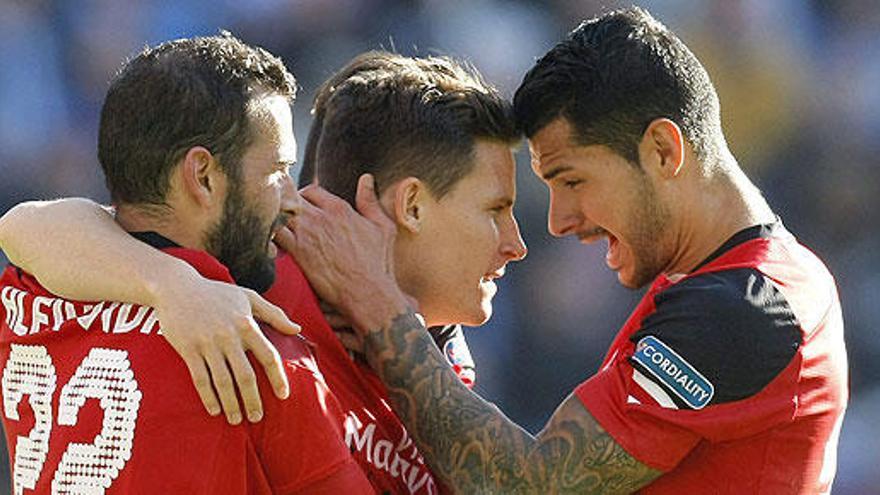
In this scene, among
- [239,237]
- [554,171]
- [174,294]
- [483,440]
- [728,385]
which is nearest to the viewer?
[174,294]

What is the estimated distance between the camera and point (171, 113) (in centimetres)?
283

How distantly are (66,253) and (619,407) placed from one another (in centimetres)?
115

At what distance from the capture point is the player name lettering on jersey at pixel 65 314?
9.07ft

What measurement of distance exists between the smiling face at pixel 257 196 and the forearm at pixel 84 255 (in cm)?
15

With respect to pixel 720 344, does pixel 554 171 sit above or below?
above

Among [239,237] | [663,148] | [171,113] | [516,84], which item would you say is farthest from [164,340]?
[516,84]

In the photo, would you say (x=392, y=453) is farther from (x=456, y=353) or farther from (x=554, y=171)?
(x=554, y=171)

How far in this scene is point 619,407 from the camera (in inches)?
127

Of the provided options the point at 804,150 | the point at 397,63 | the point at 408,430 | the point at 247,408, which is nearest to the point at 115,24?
the point at 804,150

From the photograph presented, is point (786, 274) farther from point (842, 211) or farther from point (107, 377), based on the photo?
point (842, 211)

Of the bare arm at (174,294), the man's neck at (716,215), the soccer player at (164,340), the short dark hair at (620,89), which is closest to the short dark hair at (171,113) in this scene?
the soccer player at (164,340)

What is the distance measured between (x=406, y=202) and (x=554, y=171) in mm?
399

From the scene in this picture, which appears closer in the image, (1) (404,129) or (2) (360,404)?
(2) (360,404)

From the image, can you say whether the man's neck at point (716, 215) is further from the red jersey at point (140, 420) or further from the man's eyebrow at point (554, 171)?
the red jersey at point (140, 420)
